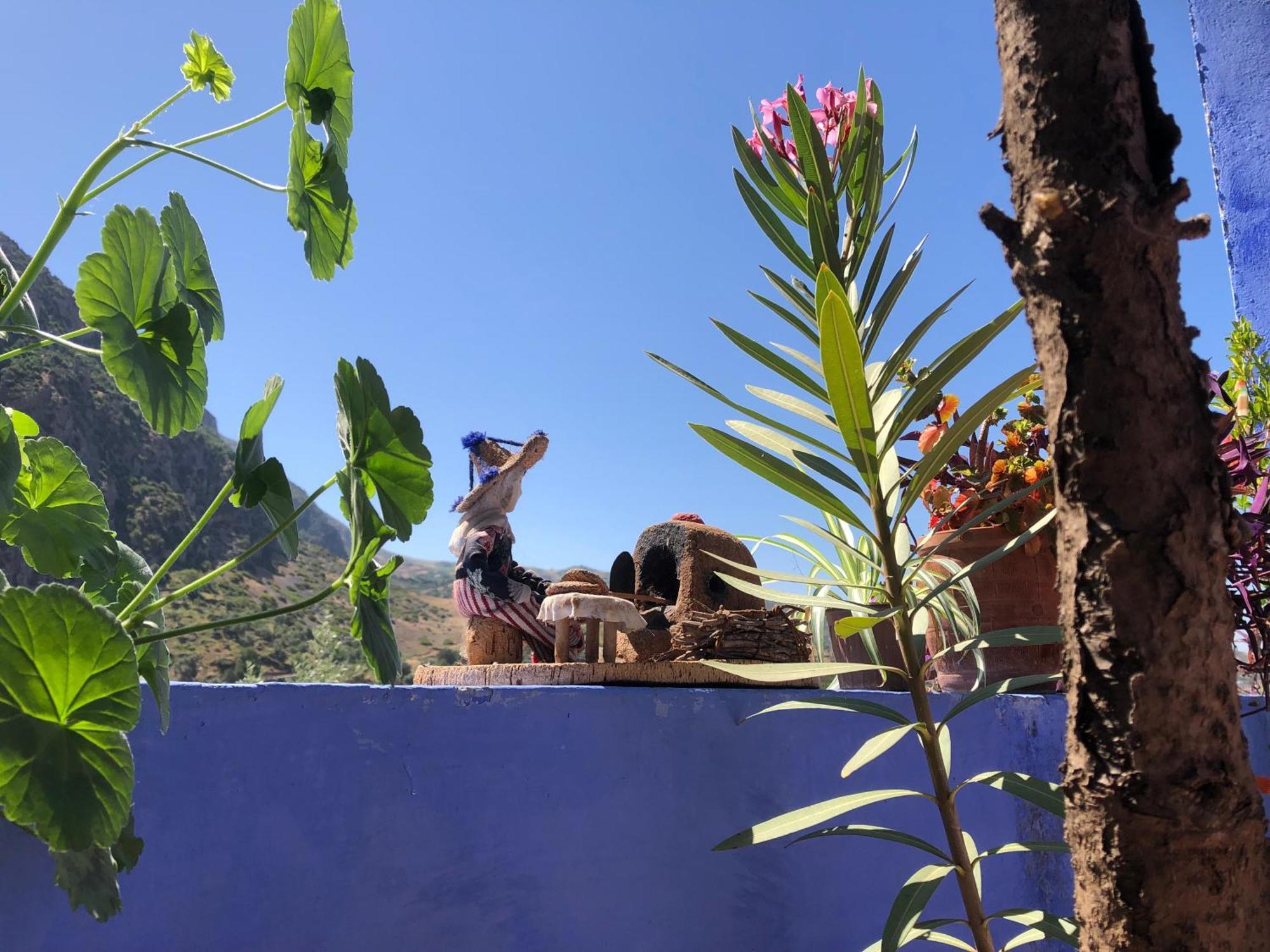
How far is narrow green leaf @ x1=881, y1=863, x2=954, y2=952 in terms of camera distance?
0.71 meters

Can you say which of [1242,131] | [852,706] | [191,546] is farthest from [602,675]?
[191,546]

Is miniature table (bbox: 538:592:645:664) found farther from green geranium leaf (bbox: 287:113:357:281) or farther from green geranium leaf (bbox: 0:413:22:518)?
green geranium leaf (bbox: 0:413:22:518)

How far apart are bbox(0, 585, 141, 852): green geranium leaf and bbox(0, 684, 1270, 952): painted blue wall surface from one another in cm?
34

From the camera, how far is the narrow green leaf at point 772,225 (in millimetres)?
957

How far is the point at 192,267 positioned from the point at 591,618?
2.12 feet

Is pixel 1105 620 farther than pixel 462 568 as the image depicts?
No

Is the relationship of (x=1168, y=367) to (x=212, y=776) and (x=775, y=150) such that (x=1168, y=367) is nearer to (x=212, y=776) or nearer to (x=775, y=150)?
(x=775, y=150)

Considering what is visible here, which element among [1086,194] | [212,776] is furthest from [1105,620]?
[212,776]

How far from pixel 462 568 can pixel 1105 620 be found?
3.55 ft

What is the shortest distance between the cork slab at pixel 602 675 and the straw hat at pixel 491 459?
1.05 feet

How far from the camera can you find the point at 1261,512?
56.1 inches

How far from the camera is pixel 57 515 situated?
2.66ft

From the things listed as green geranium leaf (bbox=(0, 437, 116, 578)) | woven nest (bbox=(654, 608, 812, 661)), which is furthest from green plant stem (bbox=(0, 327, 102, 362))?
woven nest (bbox=(654, 608, 812, 661))

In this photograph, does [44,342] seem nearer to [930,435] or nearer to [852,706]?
[852,706]
